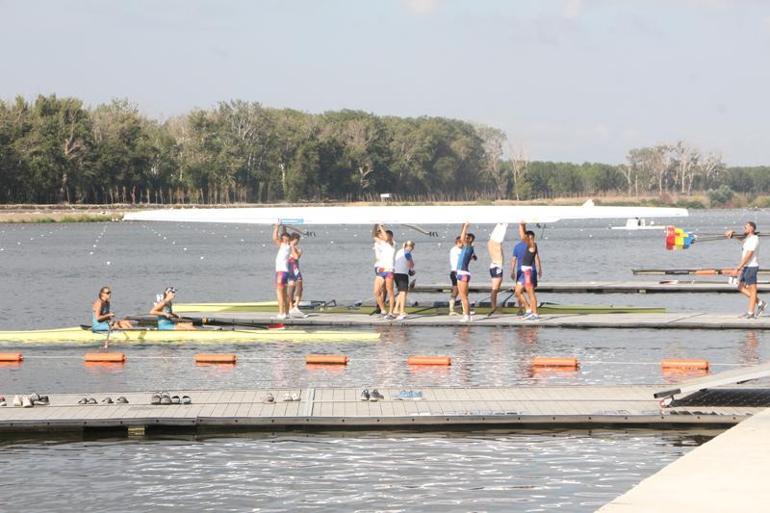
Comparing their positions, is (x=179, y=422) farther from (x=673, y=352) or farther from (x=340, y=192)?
(x=340, y=192)

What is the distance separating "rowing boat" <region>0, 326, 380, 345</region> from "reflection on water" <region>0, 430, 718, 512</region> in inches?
384

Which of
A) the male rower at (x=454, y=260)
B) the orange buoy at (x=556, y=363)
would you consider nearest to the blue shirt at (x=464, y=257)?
the male rower at (x=454, y=260)

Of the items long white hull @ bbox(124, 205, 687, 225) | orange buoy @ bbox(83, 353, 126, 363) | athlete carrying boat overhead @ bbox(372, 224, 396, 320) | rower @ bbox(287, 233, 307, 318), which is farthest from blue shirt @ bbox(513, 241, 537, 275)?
orange buoy @ bbox(83, 353, 126, 363)

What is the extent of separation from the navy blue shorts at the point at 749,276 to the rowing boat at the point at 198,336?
744cm

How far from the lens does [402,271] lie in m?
27.5

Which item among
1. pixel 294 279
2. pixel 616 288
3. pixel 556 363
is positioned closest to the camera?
pixel 556 363

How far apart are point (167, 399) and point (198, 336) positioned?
909 centimetres

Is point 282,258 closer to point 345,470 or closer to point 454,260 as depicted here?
point 454,260

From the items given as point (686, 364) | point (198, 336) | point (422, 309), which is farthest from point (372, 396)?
point (422, 309)

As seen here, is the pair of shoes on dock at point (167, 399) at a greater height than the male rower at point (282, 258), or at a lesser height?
lesser

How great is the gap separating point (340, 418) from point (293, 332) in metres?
10.2

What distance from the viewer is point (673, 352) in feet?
80.4

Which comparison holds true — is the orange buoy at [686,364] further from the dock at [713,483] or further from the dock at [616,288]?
the dock at [616,288]

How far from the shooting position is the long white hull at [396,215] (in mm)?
26297
